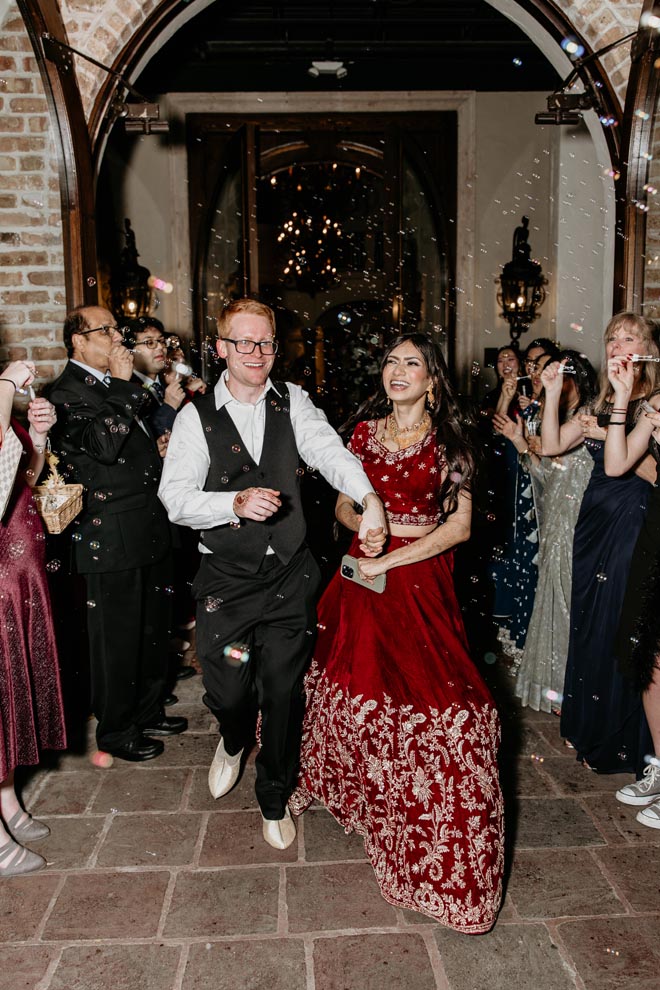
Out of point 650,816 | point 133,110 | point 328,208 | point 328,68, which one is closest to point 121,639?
point 650,816

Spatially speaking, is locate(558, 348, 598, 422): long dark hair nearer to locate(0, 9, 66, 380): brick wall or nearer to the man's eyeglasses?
the man's eyeglasses

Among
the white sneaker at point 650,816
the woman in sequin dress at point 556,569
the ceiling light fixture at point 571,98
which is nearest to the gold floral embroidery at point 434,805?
the white sneaker at point 650,816

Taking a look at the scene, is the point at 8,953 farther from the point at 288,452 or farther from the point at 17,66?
the point at 17,66

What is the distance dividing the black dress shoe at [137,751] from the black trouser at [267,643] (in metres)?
0.83

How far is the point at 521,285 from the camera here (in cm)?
839

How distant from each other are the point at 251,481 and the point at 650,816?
6.58 feet

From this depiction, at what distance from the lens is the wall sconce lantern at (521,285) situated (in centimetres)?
840

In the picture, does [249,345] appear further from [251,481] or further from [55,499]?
[55,499]

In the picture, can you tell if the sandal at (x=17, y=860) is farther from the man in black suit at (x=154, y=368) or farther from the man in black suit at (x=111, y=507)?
the man in black suit at (x=154, y=368)

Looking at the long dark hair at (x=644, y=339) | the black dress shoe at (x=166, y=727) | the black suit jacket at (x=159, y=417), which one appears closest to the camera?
the long dark hair at (x=644, y=339)

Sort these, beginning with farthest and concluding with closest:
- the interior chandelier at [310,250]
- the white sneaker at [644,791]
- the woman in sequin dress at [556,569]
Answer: the interior chandelier at [310,250]
the woman in sequin dress at [556,569]
the white sneaker at [644,791]

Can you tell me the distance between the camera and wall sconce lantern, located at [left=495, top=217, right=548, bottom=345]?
8.40 m

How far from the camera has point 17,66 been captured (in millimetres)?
4375

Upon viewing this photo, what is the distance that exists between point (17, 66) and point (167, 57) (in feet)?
13.6
